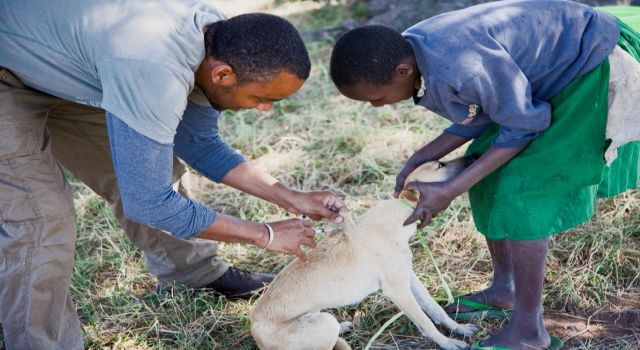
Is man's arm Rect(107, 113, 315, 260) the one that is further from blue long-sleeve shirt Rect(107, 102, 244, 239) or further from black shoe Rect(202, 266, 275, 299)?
black shoe Rect(202, 266, 275, 299)

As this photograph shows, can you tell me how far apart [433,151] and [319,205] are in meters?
0.60

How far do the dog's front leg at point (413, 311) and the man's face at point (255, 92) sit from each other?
41.8 inches

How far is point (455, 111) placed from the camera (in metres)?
2.84

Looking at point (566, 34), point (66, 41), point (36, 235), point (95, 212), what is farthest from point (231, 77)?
point (95, 212)

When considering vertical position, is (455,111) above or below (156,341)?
above

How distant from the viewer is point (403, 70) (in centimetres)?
276

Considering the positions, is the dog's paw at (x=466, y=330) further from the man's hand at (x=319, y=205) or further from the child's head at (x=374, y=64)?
the child's head at (x=374, y=64)

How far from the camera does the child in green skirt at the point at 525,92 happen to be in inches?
105

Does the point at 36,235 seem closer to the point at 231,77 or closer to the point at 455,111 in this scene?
the point at 231,77

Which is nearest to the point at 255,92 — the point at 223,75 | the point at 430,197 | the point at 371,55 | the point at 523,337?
the point at 223,75

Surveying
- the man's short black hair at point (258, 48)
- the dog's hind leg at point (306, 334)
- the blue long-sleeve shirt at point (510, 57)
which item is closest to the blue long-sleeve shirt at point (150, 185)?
the man's short black hair at point (258, 48)

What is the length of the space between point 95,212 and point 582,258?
3.10 m

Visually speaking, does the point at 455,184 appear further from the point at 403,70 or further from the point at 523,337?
the point at 523,337

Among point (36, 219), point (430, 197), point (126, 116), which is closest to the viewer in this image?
point (126, 116)
